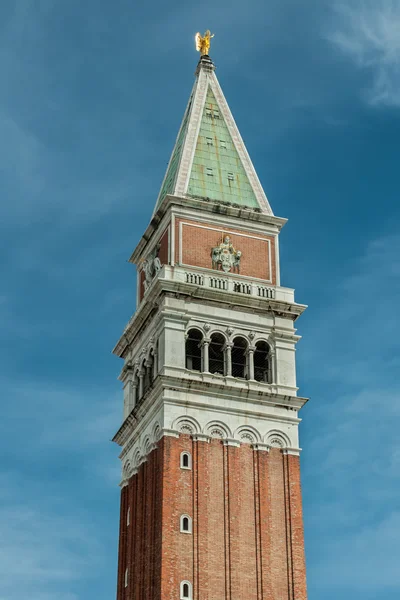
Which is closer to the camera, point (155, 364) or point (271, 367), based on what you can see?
point (155, 364)

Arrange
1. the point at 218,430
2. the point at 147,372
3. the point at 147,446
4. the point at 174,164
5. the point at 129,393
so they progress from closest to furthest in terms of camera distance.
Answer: the point at 218,430
the point at 147,446
the point at 147,372
the point at 129,393
the point at 174,164

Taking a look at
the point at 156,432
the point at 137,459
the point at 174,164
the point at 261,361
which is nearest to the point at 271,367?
the point at 261,361

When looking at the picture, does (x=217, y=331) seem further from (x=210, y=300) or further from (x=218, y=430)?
(x=218, y=430)

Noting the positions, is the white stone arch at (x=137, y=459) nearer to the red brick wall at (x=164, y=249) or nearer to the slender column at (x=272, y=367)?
the slender column at (x=272, y=367)

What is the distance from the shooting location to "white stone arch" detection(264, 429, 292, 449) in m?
83.2

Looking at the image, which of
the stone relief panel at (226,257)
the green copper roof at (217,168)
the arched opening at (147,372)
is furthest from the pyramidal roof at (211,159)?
the arched opening at (147,372)

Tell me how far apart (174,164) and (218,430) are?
24673 millimetres

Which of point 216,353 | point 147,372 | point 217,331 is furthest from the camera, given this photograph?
point 147,372

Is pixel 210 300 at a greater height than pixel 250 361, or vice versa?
pixel 210 300

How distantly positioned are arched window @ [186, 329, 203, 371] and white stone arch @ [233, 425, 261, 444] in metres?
5.84

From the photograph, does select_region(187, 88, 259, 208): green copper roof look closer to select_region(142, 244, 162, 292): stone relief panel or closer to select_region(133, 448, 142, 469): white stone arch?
select_region(142, 244, 162, 292): stone relief panel

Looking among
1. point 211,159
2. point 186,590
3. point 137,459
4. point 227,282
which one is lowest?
point 186,590

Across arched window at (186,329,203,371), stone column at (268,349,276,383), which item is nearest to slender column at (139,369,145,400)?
arched window at (186,329,203,371)

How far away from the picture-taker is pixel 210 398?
83.1 metres
